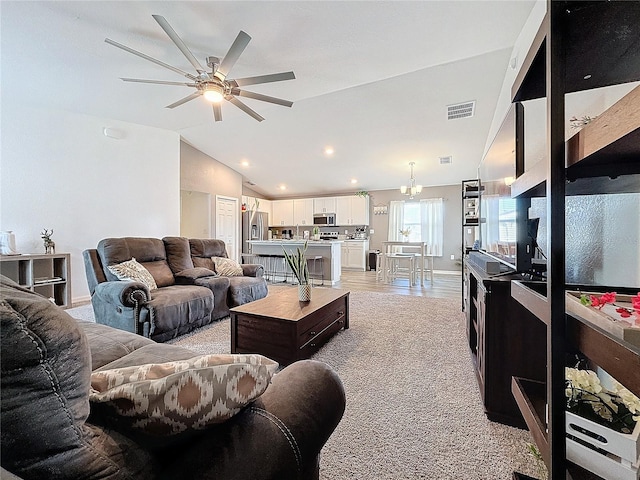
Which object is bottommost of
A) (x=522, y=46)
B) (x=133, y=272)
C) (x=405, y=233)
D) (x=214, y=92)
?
(x=133, y=272)

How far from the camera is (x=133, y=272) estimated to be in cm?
285

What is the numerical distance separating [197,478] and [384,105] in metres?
4.89

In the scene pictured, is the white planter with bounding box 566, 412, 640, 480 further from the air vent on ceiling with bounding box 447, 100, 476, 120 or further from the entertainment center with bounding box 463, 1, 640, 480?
the air vent on ceiling with bounding box 447, 100, 476, 120

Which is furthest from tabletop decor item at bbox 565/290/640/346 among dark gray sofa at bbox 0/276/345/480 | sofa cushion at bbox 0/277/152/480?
sofa cushion at bbox 0/277/152/480

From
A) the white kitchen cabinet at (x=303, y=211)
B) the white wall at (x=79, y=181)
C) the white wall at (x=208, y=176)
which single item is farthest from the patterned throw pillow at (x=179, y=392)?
the white kitchen cabinet at (x=303, y=211)

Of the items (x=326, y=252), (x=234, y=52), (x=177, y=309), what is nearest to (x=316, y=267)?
(x=326, y=252)

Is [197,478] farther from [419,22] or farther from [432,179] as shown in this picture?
[432,179]

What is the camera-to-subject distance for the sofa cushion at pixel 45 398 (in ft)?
1.38

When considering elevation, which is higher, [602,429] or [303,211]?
[303,211]

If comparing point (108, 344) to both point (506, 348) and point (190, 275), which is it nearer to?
point (190, 275)

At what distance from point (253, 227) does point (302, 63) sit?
577 cm

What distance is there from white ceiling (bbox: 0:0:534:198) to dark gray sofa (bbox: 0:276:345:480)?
8.84 ft

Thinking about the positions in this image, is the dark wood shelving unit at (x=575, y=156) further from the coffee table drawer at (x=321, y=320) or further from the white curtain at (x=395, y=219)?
the white curtain at (x=395, y=219)

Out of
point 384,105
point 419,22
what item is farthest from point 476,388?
point 384,105
